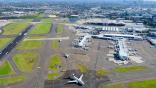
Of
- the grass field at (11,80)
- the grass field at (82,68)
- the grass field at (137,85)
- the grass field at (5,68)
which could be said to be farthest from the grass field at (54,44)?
the grass field at (137,85)

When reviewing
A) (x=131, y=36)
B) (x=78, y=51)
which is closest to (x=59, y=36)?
(x=78, y=51)

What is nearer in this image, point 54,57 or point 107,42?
point 54,57

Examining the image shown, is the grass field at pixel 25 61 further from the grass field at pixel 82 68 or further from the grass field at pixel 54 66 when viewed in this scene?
the grass field at pixel 82 68

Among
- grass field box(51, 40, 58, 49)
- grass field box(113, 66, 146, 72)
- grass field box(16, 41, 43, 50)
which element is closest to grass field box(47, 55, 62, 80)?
→ grass field box(51, 40, 58, 49)

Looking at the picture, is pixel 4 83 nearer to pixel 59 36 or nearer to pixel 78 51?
pixel 78 51

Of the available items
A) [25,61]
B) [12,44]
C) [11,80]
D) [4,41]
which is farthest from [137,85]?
[4,41]

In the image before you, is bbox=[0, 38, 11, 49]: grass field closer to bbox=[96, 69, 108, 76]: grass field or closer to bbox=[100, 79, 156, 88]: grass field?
bbox=[96, 69, 108, 76]: grass field

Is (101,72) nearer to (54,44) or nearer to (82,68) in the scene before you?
(82,68)
